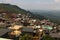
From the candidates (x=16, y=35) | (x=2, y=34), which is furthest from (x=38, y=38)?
(x=2, y=34)

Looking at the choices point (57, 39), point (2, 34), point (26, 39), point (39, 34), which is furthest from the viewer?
point (39, 34)

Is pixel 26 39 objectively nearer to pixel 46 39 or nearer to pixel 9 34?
pixel 46 39

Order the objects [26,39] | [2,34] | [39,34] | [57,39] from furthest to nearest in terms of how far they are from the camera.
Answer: [39,34] < [57,39] < [2,34] < [26,39]

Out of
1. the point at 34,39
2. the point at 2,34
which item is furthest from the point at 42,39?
the point at 2,34

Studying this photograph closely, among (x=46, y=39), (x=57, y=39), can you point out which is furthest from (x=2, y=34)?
(x=57, y=39)

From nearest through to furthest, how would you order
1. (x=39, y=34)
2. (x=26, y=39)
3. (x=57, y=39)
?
(x=26, y=39)
(x=57, y=39)
(x=39, y=34)

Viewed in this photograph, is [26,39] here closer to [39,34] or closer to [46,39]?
[46,39]

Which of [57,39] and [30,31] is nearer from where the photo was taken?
[57,39]

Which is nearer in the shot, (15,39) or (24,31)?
(15,39)
